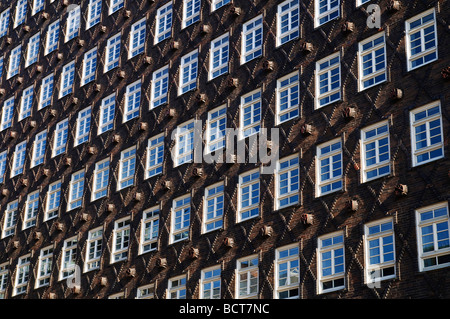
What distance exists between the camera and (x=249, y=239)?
114 feet

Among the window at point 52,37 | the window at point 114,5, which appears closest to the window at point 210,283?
the window at point 114,5

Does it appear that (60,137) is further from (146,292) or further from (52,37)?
(146,292)

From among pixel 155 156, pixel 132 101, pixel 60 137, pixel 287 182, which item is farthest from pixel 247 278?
pixel 60 137

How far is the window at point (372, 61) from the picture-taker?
108ft

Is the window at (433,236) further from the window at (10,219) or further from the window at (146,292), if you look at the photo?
the window at (10,219)

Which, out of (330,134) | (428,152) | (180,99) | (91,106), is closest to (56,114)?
(91,106)

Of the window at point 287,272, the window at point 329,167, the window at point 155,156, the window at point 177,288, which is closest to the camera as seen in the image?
the window at point 287,272

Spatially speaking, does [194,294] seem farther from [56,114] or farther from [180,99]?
[56,114]

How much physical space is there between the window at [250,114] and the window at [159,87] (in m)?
5.67

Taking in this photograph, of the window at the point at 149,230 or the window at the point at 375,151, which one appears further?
the window at the point at 149,230

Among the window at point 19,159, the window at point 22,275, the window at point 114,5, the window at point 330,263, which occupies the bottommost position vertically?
the window at point 330,263

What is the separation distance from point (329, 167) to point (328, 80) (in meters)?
3.68

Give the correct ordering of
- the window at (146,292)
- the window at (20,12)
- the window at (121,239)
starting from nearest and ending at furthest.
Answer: the window at (146,292), the window at (121,239), the window at (20,12)

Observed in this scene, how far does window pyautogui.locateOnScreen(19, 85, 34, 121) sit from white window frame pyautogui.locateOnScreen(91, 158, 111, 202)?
957 cm
